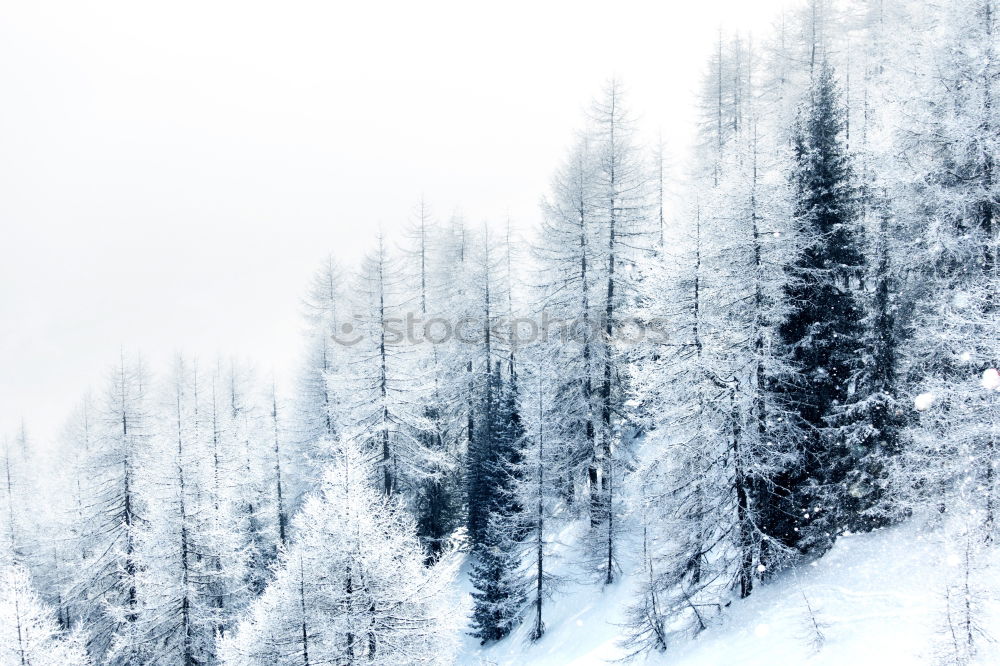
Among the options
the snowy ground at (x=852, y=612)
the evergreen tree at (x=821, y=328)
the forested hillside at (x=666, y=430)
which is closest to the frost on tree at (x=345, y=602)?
the forested hillside at (x=666, y=430)

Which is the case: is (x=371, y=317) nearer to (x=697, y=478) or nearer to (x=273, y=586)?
(x=273, y=586)

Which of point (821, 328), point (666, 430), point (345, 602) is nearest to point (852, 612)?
point (666, 430)

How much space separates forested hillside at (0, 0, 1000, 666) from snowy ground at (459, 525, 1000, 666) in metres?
0.33

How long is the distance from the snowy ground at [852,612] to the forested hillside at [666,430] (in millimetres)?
327

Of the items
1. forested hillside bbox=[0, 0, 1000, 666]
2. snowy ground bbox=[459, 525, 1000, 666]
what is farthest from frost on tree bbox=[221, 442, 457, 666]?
snowy ground bbox=[459, 525, 1000, 666]

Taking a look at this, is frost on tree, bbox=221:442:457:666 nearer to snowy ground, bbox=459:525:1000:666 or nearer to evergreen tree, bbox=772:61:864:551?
snowy ground, bbox=459:525:1000:666

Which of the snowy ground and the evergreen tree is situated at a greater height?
the evergreen tree

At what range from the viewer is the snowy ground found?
362 inches

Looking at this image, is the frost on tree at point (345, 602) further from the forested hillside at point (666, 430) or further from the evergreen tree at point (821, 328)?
the evergreen tree at point (821, 328)

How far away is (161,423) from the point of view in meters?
28.5

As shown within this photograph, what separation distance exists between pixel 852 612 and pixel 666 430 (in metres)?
5.13

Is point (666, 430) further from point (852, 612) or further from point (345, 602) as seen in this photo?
point (345, 602)

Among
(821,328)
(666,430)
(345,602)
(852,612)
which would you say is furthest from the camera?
(666,430)

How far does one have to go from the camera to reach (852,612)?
34.3 ft
